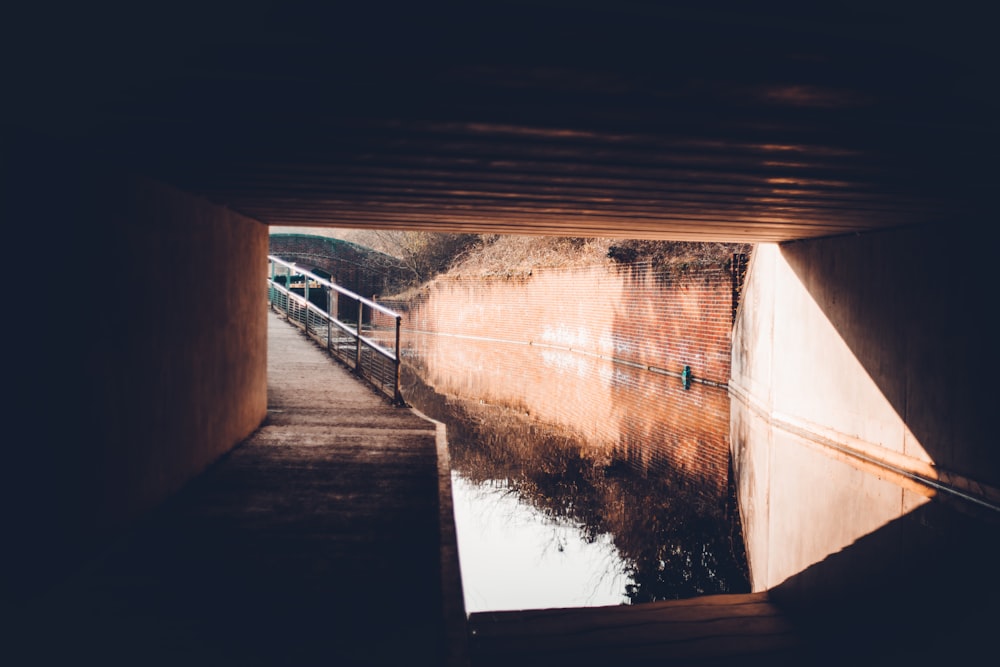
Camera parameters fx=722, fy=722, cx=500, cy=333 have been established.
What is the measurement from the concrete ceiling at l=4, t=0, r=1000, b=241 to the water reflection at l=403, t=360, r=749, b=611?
8.85 feet

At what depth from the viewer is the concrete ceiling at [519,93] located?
237 centimetres

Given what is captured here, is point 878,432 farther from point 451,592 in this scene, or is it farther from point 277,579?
point 277,579

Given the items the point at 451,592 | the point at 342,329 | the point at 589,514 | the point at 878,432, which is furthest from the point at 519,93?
the point at 342,329

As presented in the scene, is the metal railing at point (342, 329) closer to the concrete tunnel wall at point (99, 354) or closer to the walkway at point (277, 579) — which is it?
the concrete tunnel wall at point (99, 354)

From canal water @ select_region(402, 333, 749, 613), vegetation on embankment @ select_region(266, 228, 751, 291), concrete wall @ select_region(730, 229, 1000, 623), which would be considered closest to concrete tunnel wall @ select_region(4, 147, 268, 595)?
canal water @ select_region(402, 333, 749, 613)

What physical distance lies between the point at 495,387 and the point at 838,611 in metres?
9.79

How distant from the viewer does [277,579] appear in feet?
11.7

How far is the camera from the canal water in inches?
194

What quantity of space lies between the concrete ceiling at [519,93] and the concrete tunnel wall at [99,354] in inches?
12.5

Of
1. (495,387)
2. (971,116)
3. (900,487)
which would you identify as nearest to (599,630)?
(971,116)

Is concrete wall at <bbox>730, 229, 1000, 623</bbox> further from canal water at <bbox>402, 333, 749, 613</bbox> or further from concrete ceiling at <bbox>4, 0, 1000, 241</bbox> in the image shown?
concrete ceiling at <bbox>4, 0, 1000, 241</bbox>

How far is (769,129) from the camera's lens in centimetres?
352

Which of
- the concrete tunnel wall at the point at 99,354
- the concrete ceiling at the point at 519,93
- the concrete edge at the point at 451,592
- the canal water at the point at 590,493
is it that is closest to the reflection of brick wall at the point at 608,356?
the canal water at the point at 590,493

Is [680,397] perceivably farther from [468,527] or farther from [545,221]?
[468,527]
